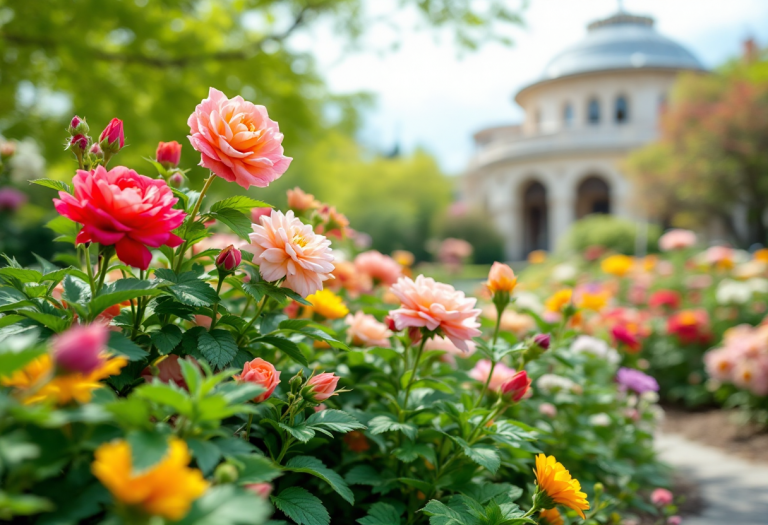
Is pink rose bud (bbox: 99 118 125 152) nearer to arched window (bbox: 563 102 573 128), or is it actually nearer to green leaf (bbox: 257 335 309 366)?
green leaf (bbox: 257 335 309 366)

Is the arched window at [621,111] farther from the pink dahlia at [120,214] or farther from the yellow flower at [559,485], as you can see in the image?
the pink dahlia at [120,214]

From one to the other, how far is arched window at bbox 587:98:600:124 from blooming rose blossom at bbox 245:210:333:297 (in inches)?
1162

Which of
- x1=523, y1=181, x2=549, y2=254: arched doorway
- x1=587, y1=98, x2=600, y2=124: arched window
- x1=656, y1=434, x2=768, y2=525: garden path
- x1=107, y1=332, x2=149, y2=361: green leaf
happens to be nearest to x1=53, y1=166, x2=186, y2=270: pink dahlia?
x1=107, y1=332, x2=149, y2=361: green leaf

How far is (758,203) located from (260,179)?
18.6 metres

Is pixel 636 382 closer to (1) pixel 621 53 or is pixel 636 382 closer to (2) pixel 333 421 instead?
(2) pixel 333 421

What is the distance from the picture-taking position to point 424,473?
146cm

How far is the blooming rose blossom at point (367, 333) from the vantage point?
157 cm

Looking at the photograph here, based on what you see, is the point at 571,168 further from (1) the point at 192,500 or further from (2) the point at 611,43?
(1) the point at 192,500

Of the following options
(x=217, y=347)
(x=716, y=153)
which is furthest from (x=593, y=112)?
(x=217, y=347)

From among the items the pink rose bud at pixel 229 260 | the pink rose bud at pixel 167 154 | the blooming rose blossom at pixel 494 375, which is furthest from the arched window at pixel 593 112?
the pink rose bud at pixel 229 260

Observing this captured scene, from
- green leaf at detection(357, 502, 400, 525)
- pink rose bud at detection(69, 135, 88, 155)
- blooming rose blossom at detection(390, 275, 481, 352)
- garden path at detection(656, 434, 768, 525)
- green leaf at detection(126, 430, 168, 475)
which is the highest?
pink rose bud at detection(69, 135, 88, 155)

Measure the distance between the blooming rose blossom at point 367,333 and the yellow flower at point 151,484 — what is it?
98 cm

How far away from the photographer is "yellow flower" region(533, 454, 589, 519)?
1.06 m

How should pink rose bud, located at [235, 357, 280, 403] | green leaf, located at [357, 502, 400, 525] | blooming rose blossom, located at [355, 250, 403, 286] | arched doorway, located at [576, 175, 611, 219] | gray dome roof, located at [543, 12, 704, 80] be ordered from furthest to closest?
arched doorway, located at [576, 175, 611, 219] → gray dome roof, located at [543, 12, 704, 80] → blooming rose blossom, located at [355, 250, 403, 286] → green leaf, located at [357, 502, 400, 525] → pink rose bud, located at [235, 357, 280, 403]
